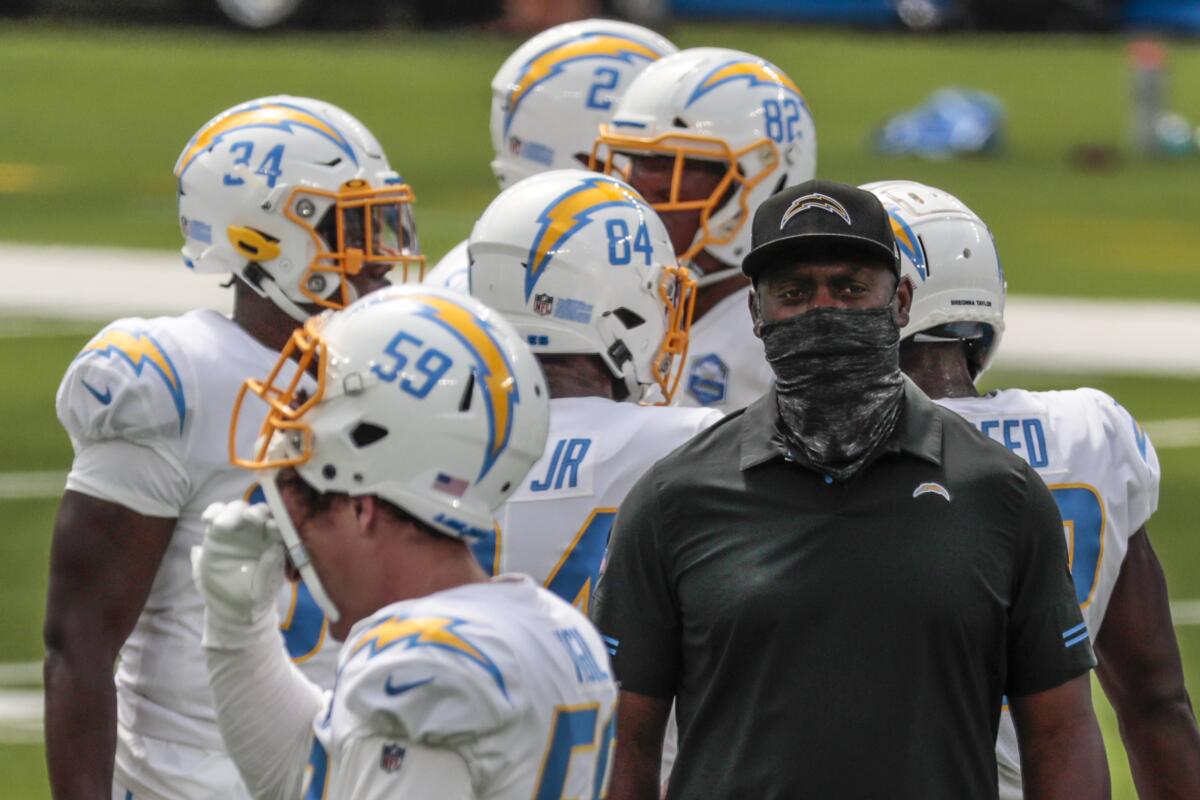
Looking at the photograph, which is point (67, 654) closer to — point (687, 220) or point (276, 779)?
point (276, 779)

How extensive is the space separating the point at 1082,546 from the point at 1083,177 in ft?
64.3

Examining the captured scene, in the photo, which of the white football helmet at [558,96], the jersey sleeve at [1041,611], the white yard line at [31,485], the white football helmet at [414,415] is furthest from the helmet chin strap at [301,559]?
the white yard line at [31,485]

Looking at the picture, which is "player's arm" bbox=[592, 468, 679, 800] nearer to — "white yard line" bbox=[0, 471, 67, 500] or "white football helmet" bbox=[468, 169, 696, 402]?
"white football helmet" bbox=[468, 169, 696, 402]

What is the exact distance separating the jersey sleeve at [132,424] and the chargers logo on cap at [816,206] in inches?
53.4

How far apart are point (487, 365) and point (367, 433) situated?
20 centimetres

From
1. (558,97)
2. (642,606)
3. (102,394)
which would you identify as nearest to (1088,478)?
(642,606)

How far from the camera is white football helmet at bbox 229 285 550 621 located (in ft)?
11.1

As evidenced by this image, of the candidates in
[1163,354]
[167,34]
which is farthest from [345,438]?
[167,34]

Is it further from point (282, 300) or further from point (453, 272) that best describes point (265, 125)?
point (453, 272)

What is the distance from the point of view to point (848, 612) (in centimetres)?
387

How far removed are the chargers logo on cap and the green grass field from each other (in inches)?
181

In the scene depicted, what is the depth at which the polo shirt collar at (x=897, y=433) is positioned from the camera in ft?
12.9

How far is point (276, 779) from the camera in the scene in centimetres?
351

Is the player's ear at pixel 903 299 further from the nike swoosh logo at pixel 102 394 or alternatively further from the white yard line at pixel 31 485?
the white yard line at pixel 31 485
